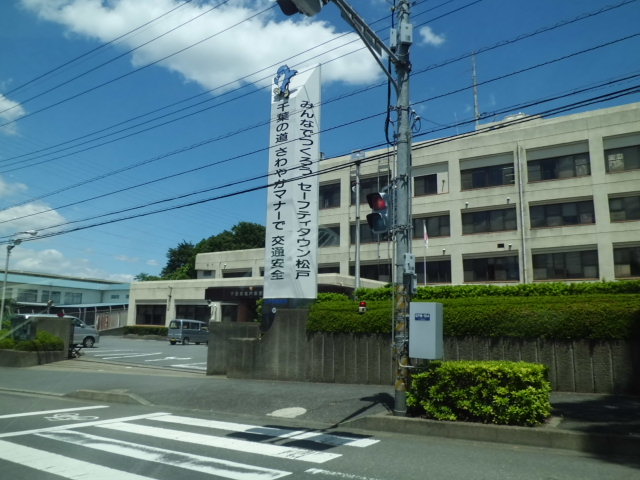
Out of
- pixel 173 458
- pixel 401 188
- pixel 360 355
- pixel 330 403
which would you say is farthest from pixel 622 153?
pixel 173 458

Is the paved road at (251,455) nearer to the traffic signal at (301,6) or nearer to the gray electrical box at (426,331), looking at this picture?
the gray electrical box at (426,331)

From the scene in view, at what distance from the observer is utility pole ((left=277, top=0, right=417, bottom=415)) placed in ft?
32.8

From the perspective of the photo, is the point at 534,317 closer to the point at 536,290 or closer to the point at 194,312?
the point at 536,290

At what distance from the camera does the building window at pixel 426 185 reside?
36.8 meters

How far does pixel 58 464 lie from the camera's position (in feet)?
23.9

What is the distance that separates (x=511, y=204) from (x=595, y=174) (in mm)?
5056

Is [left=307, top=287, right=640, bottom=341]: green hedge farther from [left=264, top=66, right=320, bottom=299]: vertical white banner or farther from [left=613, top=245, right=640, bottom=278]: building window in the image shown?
[left=613, top=245, right=640, bottom=278]: building window

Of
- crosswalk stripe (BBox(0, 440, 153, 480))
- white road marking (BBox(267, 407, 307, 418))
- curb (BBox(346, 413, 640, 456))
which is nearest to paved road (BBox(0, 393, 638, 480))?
crosswalk stripe (BBox(0, 440, 153, 480))

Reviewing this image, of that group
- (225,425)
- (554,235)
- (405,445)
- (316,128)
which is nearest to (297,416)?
(225,425)

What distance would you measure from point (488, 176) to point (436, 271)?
7.30m

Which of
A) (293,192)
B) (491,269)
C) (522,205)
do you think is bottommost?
(491,269)

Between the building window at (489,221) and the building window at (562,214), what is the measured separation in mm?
1275

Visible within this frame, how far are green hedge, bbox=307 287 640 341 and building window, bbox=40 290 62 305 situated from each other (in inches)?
1817

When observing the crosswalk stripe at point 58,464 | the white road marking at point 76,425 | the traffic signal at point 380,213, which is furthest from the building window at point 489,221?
the crosswalk stripe at point 58,464
